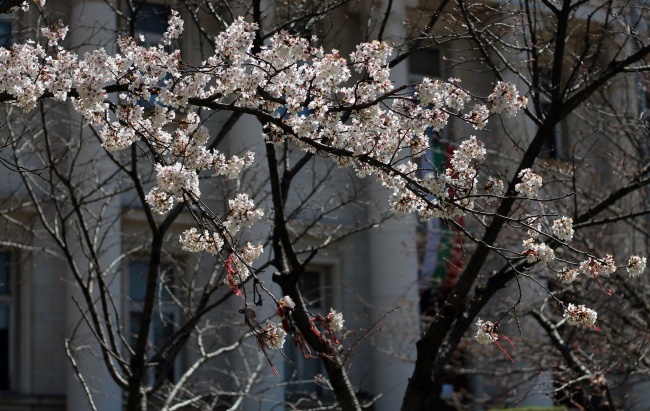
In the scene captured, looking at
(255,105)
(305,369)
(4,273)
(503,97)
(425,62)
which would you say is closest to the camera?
(255,105)

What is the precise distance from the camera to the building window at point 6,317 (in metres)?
16.0

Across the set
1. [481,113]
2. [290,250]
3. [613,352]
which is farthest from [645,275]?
[481,113]

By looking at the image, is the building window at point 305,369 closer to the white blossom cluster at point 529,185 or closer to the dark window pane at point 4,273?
the dark window pane at point 4,273

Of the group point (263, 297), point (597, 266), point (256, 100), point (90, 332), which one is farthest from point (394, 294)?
point (256, 100)

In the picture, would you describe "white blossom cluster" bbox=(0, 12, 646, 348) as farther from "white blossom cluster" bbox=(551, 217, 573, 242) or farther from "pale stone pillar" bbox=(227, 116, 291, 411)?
"pale stone pillar" bbox=(227, 116, 291, 411)

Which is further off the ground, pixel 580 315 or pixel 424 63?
pixel 424 63

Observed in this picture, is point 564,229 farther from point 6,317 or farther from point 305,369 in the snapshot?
point 305,369

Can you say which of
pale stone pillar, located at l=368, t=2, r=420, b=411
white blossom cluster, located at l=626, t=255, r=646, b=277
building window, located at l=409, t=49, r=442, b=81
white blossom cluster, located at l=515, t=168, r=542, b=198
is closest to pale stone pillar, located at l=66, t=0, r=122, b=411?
pale stone pillar, located at l=368, t=2, r=420, b=411

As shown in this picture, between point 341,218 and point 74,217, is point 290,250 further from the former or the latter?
point 341,218

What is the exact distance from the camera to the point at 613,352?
1398 centimetres

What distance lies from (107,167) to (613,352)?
694 centimetres

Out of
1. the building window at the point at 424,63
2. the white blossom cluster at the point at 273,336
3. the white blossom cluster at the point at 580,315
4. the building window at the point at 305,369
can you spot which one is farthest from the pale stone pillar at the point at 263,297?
the white blossom cluster at the point at 273,336

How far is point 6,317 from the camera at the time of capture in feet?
53.1

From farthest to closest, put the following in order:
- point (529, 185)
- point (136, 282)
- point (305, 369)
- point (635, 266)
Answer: point (305, 369)
point (136, 282)
point (635, 266)
point (529, 185)
